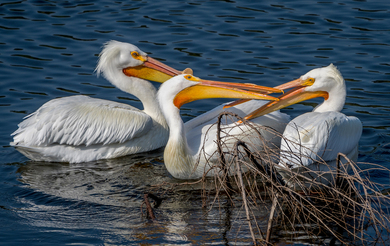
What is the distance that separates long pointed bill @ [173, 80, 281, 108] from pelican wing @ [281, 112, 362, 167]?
1.24ft

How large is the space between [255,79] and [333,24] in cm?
228

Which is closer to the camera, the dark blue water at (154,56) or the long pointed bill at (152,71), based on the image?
the dark blue water at (154,56)

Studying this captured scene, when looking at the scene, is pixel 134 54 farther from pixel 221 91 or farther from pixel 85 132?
pixel 221 91

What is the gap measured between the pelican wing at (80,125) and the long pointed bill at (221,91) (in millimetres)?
769

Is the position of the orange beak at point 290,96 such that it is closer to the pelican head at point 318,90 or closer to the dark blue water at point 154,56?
the pelican head at point 318,90

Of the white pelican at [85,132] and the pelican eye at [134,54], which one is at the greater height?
the pelican eye at [134,54]

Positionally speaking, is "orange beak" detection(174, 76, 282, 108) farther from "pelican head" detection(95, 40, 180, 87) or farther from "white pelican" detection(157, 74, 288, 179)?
"pelican head" detection(95, 40, 180, 87)

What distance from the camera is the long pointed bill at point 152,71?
590cm

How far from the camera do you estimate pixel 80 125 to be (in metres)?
5.29

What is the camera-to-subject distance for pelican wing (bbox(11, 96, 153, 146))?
524 centimetres

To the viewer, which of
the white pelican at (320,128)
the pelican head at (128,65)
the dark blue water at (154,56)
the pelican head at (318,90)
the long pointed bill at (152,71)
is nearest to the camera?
the dark blue water at (154,56)

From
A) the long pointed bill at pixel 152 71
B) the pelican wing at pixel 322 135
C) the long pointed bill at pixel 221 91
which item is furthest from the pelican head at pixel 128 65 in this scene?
the pelican wing at pixel 322 135

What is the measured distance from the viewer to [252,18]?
884 centimetres

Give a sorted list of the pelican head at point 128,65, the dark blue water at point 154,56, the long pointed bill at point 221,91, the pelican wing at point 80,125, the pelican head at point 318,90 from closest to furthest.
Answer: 1. the dark blue water at point 154,56
2. the long pointed bill at point 221,91
3. the pelican head at point 318,90
4. the pelican wing at point 80,125
5. the pelican head at point 128,65
